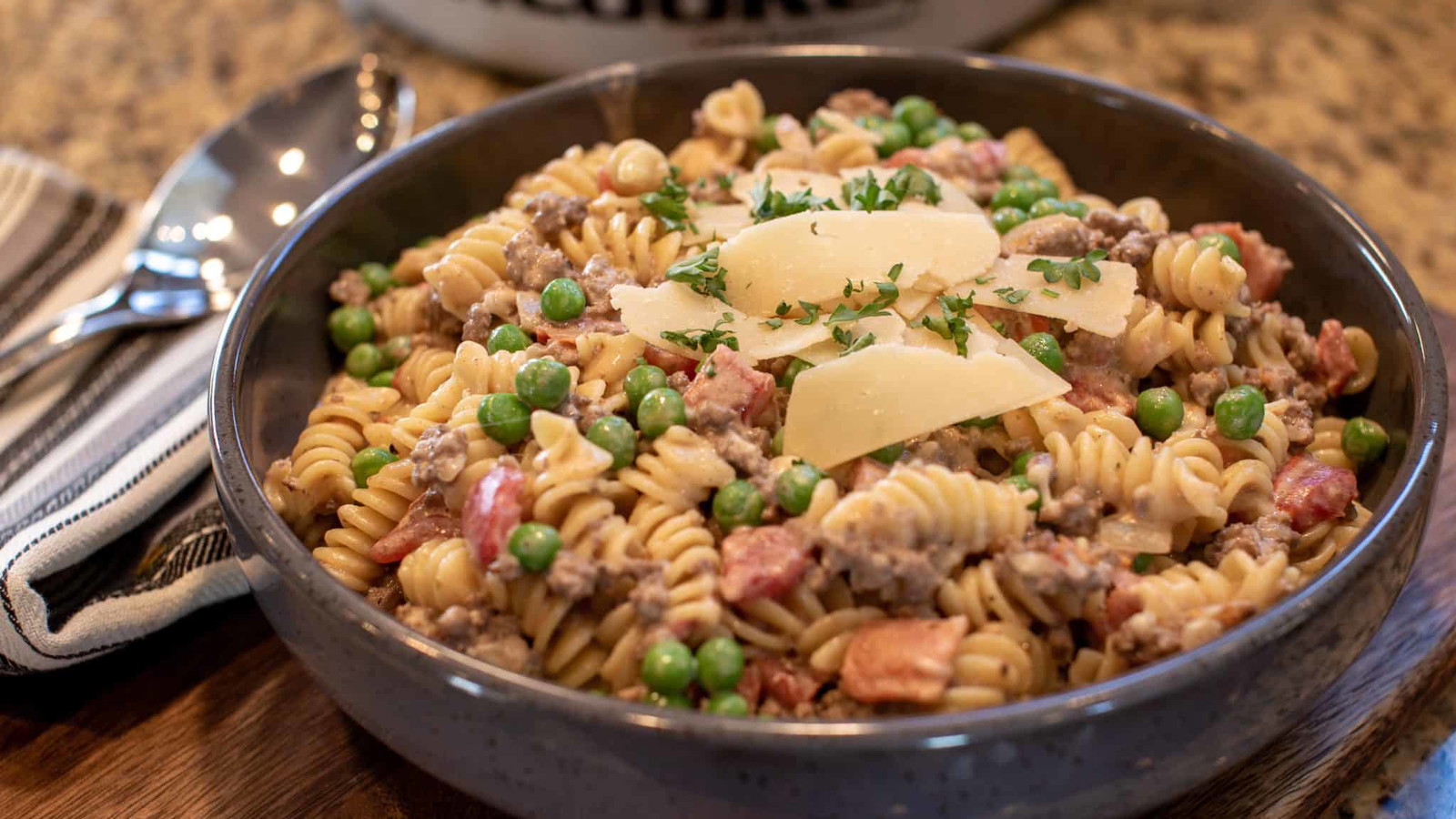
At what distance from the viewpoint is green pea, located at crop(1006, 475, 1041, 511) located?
2332 mm

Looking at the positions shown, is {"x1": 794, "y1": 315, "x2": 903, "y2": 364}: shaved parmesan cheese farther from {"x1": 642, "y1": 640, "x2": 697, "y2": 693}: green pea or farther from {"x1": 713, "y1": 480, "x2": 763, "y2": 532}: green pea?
{"x1": 642, "y1": 640, "x2": 697, "y2": 693}: green pea

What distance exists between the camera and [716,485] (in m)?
2.40

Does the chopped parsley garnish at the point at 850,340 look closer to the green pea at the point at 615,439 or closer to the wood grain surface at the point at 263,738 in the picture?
the green pea at the point at 615,439

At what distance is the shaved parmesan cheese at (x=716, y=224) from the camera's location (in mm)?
2992

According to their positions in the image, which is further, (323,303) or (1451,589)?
(323,303)

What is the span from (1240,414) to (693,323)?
49.5 inches

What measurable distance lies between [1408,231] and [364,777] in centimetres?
452

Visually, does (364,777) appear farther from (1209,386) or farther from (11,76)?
(11,76)

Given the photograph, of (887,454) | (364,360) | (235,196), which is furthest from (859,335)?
(235,196)

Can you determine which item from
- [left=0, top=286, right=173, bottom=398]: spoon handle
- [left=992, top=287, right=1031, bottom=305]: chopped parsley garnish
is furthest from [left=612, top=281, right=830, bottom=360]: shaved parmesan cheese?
[left=0, top=286, right=173, bottom=398]: spoon handle

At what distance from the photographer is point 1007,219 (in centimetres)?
311

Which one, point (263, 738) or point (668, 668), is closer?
point (668, 668)

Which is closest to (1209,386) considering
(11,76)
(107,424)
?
(107,424)

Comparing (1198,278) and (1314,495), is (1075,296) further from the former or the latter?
(1314,495)
